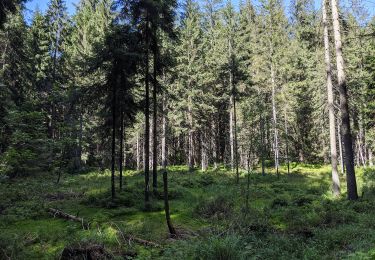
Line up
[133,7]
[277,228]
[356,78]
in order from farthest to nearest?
[356,78] < [133,7] < [277,228]

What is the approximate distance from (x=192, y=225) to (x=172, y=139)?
38.7 metres

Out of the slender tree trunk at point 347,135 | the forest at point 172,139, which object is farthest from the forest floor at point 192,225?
the slender tree trunk at point 347,135

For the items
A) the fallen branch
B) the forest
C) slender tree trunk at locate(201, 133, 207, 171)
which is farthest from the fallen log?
slender tree trunk at locate(201, 133, 207, 171)

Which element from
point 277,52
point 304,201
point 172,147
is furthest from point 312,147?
point 304,201

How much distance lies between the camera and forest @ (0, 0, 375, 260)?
952cm

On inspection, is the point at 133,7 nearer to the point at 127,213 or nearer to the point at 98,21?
the point at 127,213

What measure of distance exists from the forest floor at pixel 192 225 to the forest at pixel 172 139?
60 mm

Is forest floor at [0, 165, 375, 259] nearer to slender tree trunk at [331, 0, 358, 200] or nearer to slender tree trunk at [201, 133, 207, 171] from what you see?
slender tree trunk at [331, 0, 358, 200]

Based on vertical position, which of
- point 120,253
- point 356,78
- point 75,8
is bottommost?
point 120,253

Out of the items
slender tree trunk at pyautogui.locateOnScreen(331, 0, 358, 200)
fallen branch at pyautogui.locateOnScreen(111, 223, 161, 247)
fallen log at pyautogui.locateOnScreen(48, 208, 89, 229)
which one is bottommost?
fallen branch at pyautogui.locateOnScreen(111, 223, 161, 247)

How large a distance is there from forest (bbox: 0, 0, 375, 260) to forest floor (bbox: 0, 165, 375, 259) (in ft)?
0.20

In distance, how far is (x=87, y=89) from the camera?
733 inches

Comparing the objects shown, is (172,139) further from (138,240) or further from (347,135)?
(138,240)

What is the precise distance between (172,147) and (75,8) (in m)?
24.9
